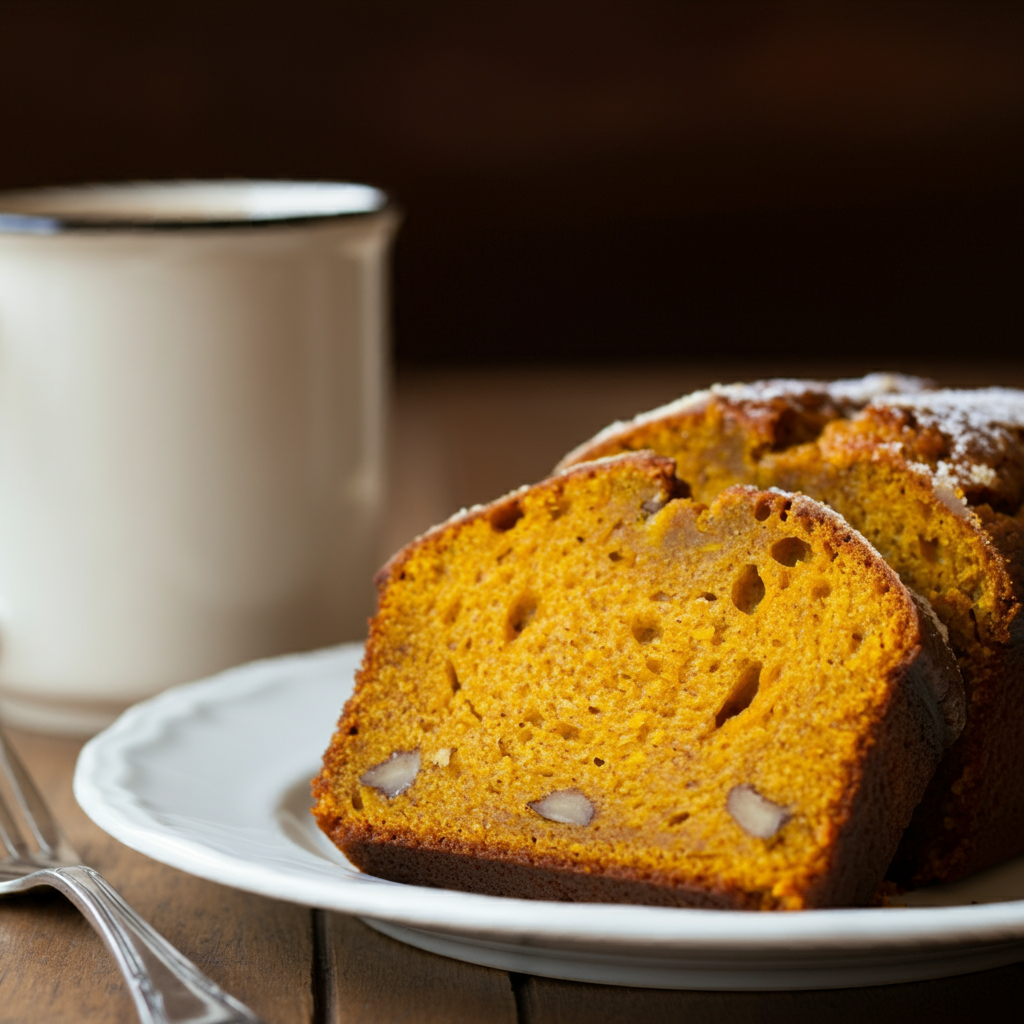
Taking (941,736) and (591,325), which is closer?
(941,736)

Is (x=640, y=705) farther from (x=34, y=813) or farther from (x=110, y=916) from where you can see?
(x=34, y=813)

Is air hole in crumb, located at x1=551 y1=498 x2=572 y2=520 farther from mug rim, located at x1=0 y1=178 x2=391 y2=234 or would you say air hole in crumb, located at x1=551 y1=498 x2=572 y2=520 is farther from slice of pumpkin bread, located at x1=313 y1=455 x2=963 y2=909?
mug rim, located at x1=0 y1=178 x2=391 y2=234

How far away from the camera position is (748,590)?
41.7 inches

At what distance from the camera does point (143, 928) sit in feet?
3.06

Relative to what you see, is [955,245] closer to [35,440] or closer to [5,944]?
[35,440]

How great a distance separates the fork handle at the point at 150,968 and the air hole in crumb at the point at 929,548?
59cm

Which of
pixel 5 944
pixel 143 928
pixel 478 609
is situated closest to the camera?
pixel 143 928

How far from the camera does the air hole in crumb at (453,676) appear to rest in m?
1.14

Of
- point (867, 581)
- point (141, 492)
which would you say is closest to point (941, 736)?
point (867, 581)

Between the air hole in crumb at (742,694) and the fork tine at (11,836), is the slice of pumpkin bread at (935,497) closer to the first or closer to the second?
the air hole in crumb at (742,694)

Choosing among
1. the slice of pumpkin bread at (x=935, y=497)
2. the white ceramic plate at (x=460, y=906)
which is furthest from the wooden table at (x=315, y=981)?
the slice of pumpkin bread at (x=935, y=497)

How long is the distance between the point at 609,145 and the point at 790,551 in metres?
3.16

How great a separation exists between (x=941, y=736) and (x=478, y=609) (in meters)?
0.35

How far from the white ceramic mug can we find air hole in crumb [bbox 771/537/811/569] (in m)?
0.69
